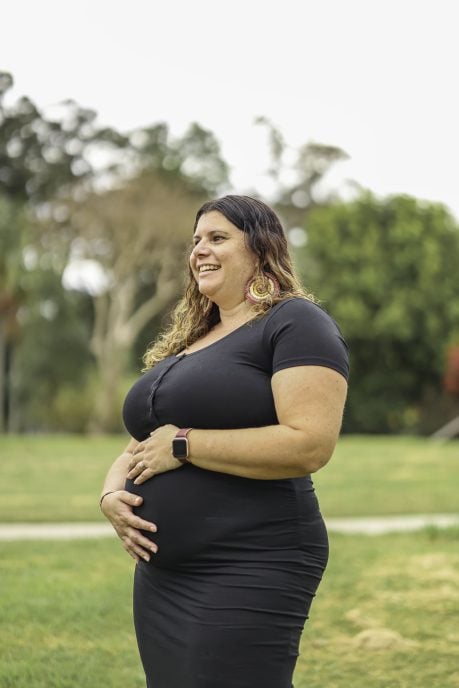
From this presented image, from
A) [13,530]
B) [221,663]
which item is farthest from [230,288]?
[13,530]

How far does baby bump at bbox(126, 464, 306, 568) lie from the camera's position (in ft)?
8.45

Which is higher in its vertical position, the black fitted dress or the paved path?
the black fitted dress

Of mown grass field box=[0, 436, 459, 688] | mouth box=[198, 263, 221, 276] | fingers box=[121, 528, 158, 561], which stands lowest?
mown grass field box=[0, 436, 459, 688]

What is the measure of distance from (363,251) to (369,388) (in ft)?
17.2

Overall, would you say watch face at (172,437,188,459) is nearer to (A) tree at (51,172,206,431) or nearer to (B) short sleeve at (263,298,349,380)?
(B) short sleeve at (263,298,349,380)

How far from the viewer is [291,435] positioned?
96.7 inches

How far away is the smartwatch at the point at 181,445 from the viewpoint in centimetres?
262

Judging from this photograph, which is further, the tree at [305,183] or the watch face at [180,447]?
the tree at [305,183]

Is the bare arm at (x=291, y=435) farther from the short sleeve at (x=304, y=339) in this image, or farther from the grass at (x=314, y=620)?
the grass at (x=314, y=620)

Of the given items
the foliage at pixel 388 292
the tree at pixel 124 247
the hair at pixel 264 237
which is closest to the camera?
the hair at pixel 264 237

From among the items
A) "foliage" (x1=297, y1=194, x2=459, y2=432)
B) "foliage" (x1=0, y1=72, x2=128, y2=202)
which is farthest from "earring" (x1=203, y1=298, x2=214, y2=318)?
"foliage" (x1=297, y1=194, x2=459, y2=432)

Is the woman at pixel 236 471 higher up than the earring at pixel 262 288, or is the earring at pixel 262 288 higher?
the earring at pixel 262 288

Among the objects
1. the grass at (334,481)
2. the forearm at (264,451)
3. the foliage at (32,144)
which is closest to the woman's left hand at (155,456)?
the forearm at (264,451)

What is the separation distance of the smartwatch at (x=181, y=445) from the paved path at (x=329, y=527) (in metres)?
7.08
